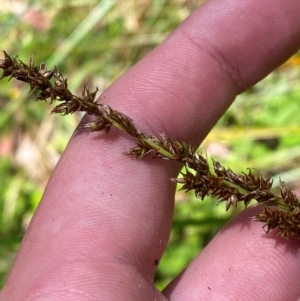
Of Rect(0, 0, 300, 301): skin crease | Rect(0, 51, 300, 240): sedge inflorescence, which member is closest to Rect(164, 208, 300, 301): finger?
Rect(0, 0, 300, 301): skin crease

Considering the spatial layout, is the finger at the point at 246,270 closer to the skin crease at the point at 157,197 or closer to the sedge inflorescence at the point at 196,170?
the skin crease at the point at 157,197

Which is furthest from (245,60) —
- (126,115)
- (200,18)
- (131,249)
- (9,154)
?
(9,154)

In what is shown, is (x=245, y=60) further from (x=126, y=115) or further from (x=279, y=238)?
(x=279, y=238)

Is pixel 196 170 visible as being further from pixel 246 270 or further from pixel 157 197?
pixel 246 270

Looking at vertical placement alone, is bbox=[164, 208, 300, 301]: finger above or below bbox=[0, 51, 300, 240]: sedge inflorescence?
below

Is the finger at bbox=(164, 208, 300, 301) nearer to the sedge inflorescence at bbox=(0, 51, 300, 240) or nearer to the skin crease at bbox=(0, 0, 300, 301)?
the skin crease at bbox=(0, 0, 300, 301)

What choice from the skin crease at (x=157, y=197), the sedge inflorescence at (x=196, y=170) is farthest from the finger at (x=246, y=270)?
the sedge inflorescence at (x=196, y=170)
